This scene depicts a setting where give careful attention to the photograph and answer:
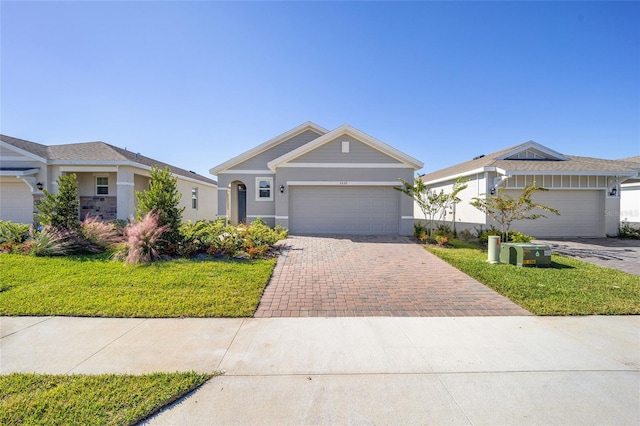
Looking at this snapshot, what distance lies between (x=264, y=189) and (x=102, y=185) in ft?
28.8

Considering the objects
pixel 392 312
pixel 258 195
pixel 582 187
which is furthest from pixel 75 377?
pixel 582 187

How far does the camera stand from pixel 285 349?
3625 millimetres

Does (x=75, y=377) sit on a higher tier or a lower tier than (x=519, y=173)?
lower

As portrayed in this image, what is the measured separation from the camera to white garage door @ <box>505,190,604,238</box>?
13852 mm

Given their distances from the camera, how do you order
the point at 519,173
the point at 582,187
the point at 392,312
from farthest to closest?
the point at 582,187 → the point at 519,173 → the point at 392,312

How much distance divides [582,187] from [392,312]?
14597 mm

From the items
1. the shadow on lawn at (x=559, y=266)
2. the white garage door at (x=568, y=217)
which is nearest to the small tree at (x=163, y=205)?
the shadow on lawn at (x=559, y=266)

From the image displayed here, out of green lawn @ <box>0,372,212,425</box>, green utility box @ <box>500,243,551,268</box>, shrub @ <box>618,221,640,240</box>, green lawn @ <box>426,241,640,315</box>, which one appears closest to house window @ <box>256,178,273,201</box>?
green lawn @ <box>426,241,640,315</box>

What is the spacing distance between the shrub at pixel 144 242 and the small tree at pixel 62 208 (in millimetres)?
2764

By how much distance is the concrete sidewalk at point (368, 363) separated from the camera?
2562 millimetres

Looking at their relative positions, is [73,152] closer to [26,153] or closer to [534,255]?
[26,153]

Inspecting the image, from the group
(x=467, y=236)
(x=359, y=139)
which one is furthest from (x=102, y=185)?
(x=467, y=236)

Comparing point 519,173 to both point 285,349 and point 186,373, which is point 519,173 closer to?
point 285,349

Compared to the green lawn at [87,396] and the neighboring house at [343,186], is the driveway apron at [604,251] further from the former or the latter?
the green lawn at [87,396]
